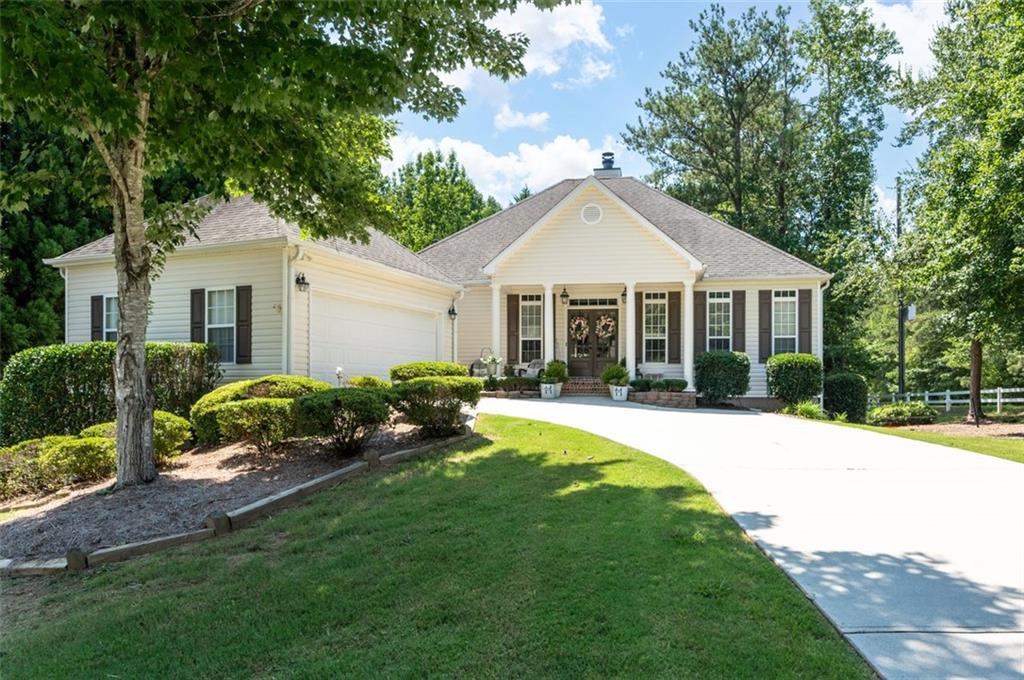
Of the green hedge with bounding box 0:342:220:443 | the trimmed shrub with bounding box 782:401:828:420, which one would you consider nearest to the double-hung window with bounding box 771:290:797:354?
the trimmed shrub with bounding box 782:401:828:420

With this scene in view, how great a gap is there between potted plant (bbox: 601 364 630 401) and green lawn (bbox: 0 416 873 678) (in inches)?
423

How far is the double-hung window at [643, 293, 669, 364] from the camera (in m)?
19.1

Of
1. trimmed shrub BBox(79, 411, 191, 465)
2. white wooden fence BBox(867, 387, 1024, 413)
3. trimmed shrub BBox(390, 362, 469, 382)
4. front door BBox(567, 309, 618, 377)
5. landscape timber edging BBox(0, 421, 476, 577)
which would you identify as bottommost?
white wooden fence BBox(867, 387, 1024, 413)

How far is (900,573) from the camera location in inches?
155

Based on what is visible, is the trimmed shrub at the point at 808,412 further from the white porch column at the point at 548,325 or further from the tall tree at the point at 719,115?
the tall tree at the point at 719,115

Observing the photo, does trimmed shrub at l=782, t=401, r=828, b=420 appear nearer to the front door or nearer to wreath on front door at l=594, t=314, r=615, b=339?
the front door

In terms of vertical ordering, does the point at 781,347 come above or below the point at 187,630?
above

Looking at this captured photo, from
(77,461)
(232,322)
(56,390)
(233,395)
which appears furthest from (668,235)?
(77,461)

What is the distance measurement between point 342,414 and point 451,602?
14.6 ft

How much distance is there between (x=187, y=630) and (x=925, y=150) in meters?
30.5

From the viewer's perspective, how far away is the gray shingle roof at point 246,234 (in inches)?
483

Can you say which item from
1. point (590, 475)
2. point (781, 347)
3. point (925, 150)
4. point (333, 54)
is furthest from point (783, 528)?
point (925, 150)

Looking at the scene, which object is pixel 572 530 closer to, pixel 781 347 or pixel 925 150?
pixel 781 347

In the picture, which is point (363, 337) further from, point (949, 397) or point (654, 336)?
point (949, 397)
